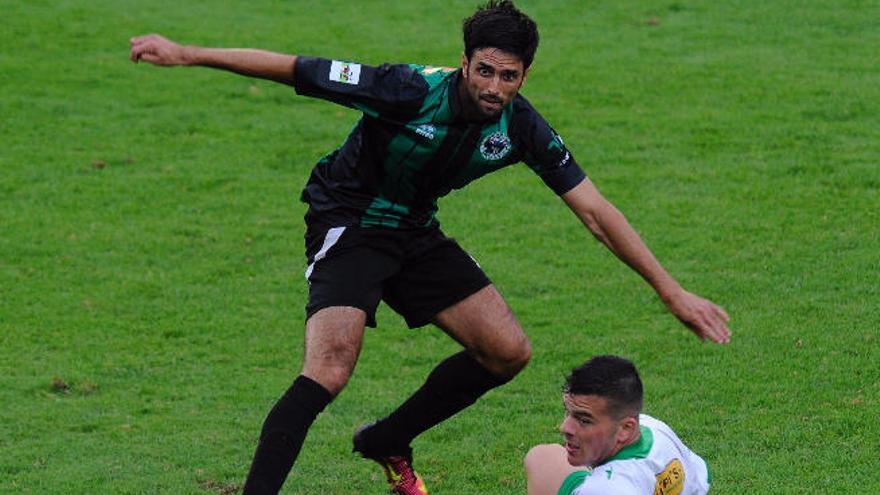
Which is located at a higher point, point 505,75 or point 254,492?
point 505,75

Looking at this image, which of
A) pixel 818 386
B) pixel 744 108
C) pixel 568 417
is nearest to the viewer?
pixel 568 417

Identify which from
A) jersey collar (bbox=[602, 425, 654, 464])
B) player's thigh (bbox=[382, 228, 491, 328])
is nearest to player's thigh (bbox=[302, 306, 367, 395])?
player's thigh (bbox=[382, 228, 491, 328])

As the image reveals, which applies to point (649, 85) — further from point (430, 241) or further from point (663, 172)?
point (430, 241)

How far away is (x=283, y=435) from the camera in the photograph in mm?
6812

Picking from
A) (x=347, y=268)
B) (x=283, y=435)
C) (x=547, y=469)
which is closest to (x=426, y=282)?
(x=347, y=268)

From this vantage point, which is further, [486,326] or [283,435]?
[486,326]

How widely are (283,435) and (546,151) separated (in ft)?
5.90

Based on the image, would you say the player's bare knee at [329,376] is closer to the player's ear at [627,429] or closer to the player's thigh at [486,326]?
the player's thigh at [486,326]

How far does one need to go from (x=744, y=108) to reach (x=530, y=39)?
8.55m

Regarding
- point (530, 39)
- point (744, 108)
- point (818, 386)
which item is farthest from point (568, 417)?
point (744, 108)

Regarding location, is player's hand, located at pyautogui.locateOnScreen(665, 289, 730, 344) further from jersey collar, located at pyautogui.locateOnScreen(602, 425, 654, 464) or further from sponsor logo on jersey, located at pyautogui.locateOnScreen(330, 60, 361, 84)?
sponsor logo on jersey, located at pyautogui.locateOnScreen(330, 60, 361, 84)

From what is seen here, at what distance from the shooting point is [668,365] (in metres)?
9.91

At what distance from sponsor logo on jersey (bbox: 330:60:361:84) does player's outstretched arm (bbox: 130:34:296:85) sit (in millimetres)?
189

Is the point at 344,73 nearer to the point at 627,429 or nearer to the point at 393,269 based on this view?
the point at 393,269
